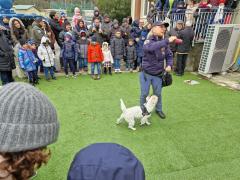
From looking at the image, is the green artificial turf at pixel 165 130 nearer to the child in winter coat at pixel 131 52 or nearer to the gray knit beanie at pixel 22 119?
the child in winter coat at pixel 131 52

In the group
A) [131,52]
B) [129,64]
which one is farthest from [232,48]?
[129,64]

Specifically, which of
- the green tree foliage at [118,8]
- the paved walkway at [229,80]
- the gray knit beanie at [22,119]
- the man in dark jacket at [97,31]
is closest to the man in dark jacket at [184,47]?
the paved walkway at [229,80]

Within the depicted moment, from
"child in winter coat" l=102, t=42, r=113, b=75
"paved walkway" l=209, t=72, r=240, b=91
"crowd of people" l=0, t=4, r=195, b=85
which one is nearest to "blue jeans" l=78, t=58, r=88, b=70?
"crowd of people" l=0, t=4, r=195, b=85

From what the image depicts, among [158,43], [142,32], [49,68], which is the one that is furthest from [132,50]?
[158,43]

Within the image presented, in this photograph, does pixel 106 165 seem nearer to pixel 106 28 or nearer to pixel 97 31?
pixel 97 31

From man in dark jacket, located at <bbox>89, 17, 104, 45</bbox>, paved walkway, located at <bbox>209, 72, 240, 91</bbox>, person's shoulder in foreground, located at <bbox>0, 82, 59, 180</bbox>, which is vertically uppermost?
person's shoulder in foreground, located at <bbox>0, 82, 59, 180</bbox>

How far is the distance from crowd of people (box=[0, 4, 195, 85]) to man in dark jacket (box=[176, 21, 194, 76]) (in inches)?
5.2

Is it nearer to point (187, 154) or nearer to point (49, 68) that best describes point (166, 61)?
point (187, 154)

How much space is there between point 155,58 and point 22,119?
3118 mm

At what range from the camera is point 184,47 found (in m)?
7.05

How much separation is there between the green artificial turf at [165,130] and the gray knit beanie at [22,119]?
210cm

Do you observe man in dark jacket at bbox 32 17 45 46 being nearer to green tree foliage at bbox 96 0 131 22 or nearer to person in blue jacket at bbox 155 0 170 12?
person in blue jacket at bbox 155 0 170 12

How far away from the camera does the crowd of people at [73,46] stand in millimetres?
Result: 6262

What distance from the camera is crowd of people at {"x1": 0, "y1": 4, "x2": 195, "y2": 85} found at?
20.5 ft
